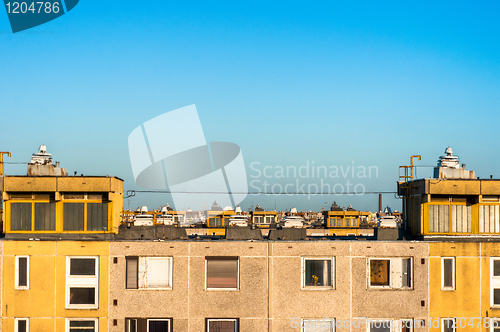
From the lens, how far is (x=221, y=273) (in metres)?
21.5

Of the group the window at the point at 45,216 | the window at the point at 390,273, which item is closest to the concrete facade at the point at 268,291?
the window at the point at 390,273

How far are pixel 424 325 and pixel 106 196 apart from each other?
1476 cm

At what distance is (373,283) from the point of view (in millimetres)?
21766

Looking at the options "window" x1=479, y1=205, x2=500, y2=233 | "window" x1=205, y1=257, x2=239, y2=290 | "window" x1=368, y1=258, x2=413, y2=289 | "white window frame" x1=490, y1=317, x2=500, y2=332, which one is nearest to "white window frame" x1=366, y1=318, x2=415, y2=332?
"window" x1=368, y1=258, x2=413, y2=289

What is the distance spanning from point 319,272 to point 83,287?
9.98m

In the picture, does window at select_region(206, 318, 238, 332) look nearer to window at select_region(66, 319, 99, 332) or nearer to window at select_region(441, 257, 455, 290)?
window at select_region(66, 319, 99, 332)

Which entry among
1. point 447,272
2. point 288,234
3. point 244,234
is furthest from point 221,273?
point 447,272

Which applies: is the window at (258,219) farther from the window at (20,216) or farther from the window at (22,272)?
the window at (22,272)

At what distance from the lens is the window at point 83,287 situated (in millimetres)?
21266

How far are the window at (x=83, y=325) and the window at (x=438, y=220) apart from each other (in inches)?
592

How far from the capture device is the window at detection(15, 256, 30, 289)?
2130 cm

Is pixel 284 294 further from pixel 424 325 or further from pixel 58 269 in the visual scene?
pixel 58 269

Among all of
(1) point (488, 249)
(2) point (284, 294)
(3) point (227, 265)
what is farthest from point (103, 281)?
(1) point (488, 249)

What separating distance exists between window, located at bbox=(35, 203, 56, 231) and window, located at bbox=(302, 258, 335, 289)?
11120 millimetres
